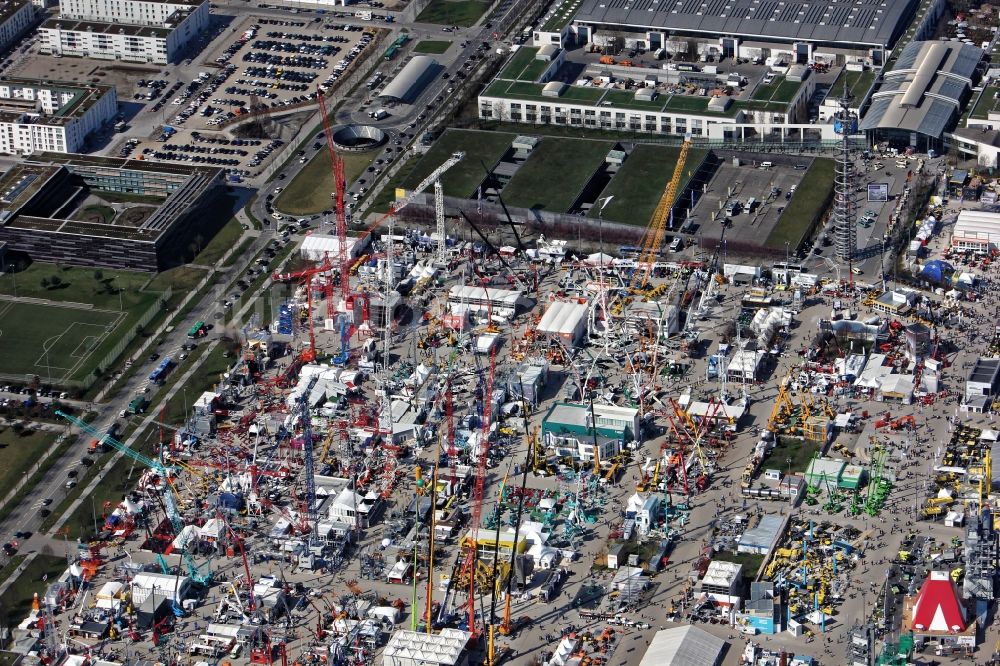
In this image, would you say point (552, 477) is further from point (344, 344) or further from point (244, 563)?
point (344, 344)

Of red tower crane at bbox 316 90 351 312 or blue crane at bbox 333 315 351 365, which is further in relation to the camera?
red tower crane at bbox 316 90 351 312

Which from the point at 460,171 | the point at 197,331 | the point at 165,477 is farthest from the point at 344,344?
the point at 460,171

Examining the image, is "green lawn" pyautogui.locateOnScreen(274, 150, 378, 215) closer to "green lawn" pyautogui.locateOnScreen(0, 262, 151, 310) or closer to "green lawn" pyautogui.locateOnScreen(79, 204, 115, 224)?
"green lawn" pyautogui.locateOnScreen(79, 204, 115, 224)

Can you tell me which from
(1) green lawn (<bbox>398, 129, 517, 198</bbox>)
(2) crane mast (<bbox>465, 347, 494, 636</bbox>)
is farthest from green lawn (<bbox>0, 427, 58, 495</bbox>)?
(1) green lawn (<bbox>398, 129, 517, 198</bbox>)

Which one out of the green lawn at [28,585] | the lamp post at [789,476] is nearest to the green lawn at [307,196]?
the green lawn at [28,585]

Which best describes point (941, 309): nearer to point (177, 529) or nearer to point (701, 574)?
point (701, 574)
